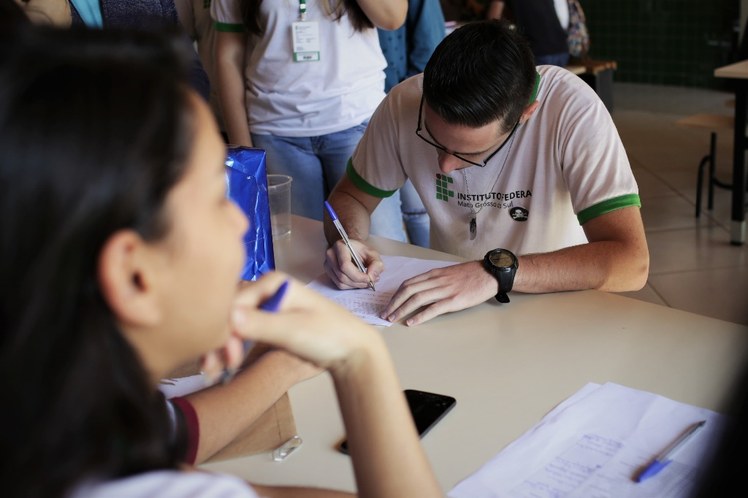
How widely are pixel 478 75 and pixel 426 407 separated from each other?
0.70m

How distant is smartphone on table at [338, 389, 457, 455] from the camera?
1.13m

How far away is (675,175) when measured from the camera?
4.96 m

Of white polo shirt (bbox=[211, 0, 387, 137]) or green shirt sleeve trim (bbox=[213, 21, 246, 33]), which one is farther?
green shirt sleeve trim (bbox=[213, 21, 246, 33])

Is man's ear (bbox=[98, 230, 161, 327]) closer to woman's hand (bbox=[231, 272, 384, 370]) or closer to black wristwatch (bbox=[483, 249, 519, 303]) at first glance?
woman's hand (bbox=[231, 272, 384, 370])

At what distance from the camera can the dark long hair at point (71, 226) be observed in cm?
56

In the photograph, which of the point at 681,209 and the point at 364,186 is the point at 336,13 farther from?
the point at 681,209

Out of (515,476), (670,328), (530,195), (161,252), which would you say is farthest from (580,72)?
(161,252)

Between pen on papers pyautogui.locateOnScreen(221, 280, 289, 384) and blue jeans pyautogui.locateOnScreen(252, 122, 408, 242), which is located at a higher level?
pen on papers pyautogui.locateOnScreen(221, 280, 289, 384)

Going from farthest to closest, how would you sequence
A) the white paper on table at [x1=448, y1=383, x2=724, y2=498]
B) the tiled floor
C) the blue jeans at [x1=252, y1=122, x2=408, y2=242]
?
→ the tiled floor
the blue jeans at [x1=252, y1=122, x2=408, y2=242]
the white paper on table at [x1=448, y1=383, x2=724, y2=498]

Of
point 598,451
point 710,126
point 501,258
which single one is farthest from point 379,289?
point 710,126

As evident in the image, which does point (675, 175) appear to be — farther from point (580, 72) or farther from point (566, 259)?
point (566, 259)

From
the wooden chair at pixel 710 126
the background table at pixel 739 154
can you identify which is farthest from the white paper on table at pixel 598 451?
the wooden chair at pixel 710 126

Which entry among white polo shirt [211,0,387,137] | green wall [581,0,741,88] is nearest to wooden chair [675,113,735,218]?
white polo shirt [211,0,387,137]

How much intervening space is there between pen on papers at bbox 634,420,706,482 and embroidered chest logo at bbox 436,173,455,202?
0.95 m
